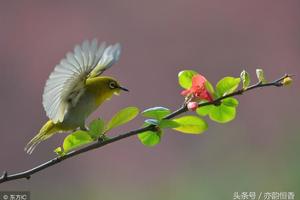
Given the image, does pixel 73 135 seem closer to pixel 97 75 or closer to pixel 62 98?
pixel 62 98

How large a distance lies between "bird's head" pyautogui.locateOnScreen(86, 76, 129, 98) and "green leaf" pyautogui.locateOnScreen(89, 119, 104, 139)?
0.33 meters

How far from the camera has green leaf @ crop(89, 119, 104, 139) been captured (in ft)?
3.21

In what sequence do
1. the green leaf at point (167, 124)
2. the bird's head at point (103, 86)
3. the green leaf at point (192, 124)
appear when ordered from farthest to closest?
the bird's head at point (103, 86)
the green leaf at point (192, 124)
the green leaf at point (167, 124)

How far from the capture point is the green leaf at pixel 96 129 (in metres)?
0.98

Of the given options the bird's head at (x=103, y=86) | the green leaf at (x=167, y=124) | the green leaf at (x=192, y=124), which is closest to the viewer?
the green leaf at (x=167, y=124)

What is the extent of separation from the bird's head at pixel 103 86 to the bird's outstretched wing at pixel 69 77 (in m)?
0.10

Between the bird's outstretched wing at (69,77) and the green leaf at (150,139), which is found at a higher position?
the bird's outstretched wing at (69,77)

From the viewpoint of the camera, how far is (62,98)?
1.15m

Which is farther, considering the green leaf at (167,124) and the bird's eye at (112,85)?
the bird's eye at (112,85)

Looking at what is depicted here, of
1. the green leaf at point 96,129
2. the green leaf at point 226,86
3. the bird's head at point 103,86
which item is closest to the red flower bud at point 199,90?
the green leaf at point 226,86

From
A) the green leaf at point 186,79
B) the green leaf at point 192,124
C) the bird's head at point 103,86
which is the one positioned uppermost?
the bird's head at point 103,86

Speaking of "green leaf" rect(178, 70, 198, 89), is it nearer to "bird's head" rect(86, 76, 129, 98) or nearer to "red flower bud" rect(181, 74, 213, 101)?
"red flower bud" rect(181, 74, 213, 101)

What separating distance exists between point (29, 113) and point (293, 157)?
1.99 meters

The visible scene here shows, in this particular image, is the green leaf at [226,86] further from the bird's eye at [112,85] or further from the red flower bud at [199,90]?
the bird's eye at [112,85]
